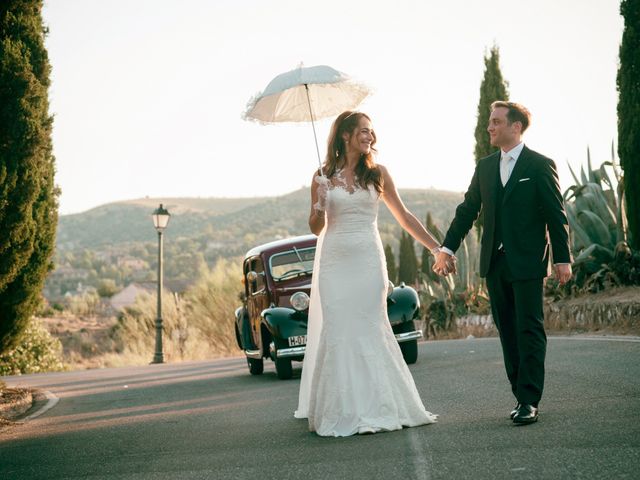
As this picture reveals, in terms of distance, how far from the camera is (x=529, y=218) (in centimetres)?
616

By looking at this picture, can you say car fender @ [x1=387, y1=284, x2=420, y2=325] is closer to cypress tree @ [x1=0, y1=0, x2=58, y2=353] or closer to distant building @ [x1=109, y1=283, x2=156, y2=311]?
cypress tree @ [x1=0, y1=0, x2=58, y2=353]

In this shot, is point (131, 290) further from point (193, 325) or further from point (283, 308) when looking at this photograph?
point (283, 308)

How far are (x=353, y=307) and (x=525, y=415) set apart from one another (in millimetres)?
1535

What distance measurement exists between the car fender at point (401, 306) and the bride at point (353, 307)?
167 inches

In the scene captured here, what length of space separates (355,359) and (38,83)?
19.4 feet

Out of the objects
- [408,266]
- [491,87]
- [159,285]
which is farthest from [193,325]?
[408,266]

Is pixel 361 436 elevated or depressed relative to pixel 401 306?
depressed

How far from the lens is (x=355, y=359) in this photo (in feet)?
21.2

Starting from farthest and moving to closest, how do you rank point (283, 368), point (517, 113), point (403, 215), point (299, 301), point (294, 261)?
point (294, 261), point (283, 368), point (299, 301), point (403, 215), point (517, 113)

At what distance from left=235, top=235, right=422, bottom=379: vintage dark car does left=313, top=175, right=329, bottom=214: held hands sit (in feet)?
15.0

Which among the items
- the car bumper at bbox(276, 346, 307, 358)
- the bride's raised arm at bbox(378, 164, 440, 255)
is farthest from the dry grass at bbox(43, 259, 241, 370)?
the bride's raised arm at bbox(378, 164, 440, 255)

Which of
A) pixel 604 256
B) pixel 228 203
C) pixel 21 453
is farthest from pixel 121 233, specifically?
pixel 21 453

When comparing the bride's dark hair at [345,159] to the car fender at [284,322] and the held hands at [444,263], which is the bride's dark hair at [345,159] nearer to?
the held hands at [444,263]

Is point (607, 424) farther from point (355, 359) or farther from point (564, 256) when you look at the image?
point (355, 359)
